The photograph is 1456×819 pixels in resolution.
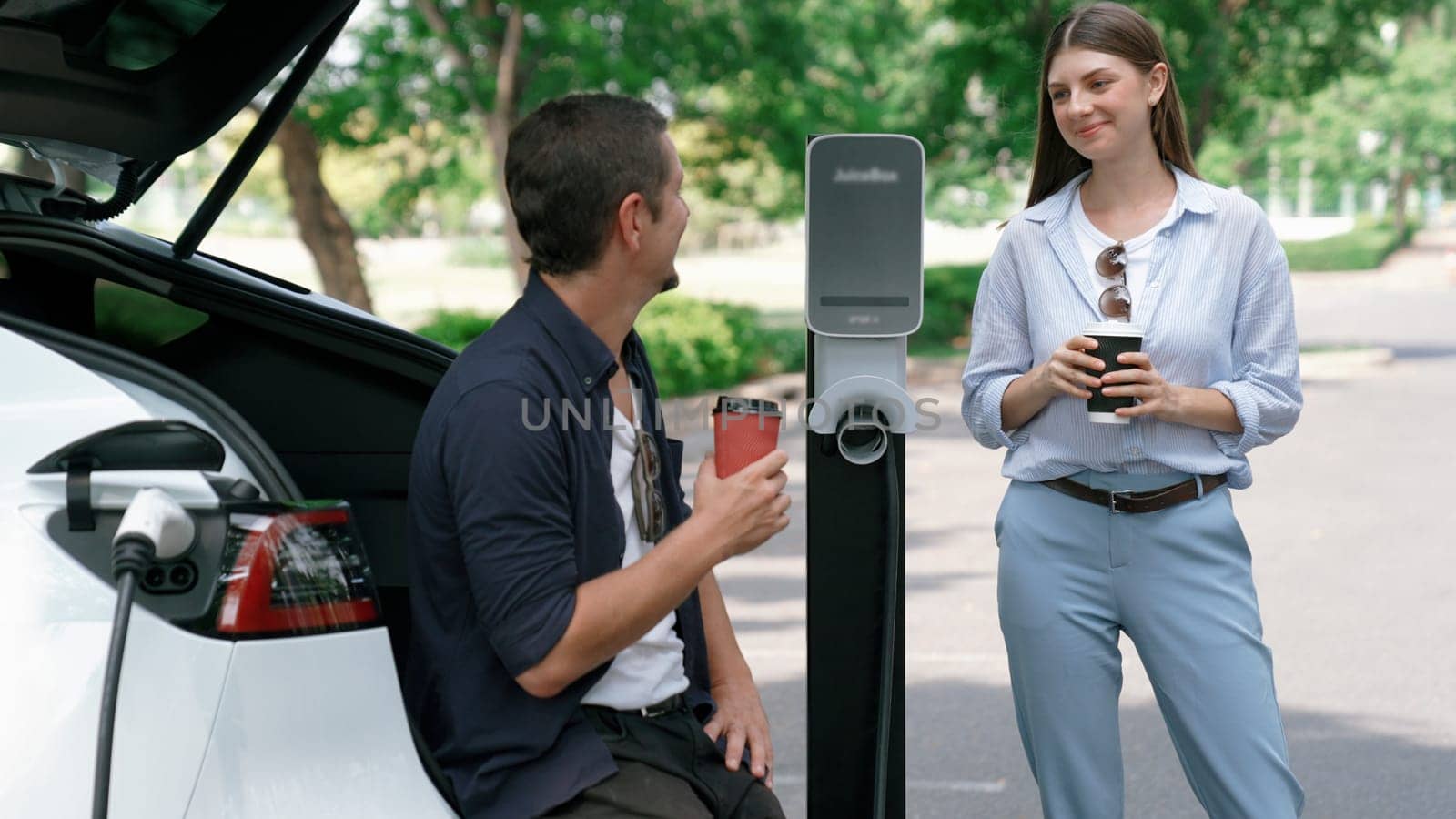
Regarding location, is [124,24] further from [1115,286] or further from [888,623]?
[1115,286]

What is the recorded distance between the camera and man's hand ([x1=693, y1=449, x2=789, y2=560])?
1925 millimetres

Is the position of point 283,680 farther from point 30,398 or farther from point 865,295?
point 865,295

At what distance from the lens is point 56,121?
216 centimetres

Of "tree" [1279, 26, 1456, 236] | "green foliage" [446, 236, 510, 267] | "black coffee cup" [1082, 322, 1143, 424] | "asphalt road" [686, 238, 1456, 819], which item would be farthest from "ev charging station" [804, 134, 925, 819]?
"green foliage" [446, 236, 510, 267]

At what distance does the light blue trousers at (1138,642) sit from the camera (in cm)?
252

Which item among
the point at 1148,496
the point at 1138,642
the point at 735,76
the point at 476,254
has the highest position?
the point at 1148,496

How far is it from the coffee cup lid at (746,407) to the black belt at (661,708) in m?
0.43

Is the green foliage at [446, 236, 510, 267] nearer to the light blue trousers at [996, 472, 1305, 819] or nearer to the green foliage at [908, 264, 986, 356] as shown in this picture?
the green foliage at [908, 264, 986, 356]

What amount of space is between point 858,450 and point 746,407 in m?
0.25

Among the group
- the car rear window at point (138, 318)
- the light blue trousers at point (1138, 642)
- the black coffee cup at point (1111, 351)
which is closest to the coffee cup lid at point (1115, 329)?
the black coffee cup at point (1111, 351)

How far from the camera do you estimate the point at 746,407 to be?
1.97m

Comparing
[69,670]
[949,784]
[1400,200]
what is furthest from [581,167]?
[1400,200]

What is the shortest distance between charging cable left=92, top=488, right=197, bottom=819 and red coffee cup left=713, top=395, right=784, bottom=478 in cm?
65

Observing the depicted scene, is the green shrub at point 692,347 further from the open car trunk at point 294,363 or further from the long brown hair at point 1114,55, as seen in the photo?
the long brown hair at point 1114,55
